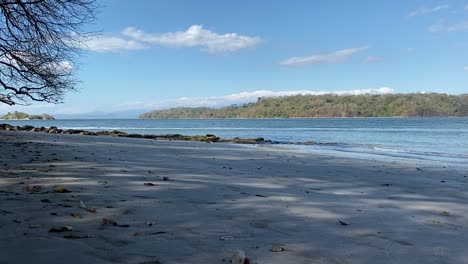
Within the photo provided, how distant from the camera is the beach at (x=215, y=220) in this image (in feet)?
10.9

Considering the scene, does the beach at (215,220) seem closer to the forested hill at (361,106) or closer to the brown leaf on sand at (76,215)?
the brown leaf on sand at (76,215)

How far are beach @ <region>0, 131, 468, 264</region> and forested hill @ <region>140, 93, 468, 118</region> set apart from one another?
160109 mm

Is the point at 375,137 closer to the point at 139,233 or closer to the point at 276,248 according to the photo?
the point at 276,248

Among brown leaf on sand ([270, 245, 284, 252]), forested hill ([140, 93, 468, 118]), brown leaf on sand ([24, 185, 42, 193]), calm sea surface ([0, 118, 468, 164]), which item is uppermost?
forested hill ([140, 93, 468, 118])

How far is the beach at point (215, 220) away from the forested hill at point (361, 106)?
160m

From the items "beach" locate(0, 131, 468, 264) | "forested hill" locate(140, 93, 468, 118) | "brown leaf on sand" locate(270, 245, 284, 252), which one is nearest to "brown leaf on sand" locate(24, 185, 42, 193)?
"beach" locate(0, 131, 468, 264)

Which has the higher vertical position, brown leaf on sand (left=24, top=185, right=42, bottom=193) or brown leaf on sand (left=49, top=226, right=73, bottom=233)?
brown leaf on sand (left=24, top=185, right=42, bottom=193)

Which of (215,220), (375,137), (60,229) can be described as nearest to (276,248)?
(215,220)

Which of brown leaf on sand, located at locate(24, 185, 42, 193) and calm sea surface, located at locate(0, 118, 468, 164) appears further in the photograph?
calm sea surface, located at locate(0, 118, 468, 164)

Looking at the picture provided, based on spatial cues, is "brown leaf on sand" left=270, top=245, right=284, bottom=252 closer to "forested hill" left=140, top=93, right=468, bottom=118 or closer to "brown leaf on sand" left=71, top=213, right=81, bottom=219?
"brown leaf on sand" left=71, top=213, right=81, bottom=219

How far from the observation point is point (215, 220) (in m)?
4.48

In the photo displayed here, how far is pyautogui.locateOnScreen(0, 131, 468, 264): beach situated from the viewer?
131 inches

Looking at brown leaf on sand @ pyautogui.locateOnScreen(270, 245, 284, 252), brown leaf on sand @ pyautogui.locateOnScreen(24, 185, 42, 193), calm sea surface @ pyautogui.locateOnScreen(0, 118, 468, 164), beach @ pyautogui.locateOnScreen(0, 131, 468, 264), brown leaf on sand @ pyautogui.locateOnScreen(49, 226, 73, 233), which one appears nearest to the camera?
beach @ pyautogui.locateOnScreen(0, 131, 468, 264)

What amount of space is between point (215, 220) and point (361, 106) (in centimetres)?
17415
